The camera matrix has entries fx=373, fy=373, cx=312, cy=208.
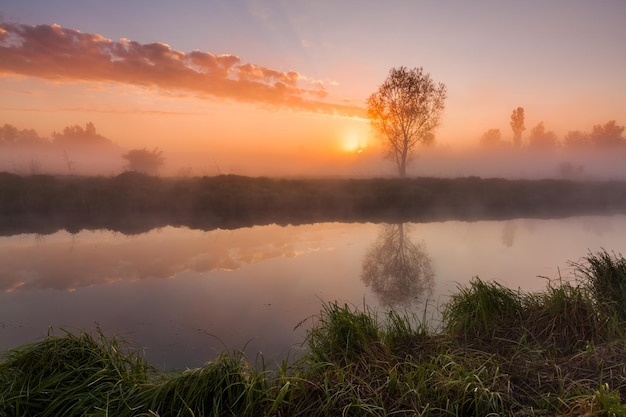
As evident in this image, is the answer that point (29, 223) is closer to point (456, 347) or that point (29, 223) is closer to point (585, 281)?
point (456, 347)

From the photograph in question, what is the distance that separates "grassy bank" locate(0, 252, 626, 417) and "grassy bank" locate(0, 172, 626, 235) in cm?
1311

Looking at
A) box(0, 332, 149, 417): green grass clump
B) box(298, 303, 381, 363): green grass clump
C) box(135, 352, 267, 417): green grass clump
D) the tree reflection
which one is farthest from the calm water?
box(135, 352, 267, 417): green grass clump

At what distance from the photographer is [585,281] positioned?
677 centimetres

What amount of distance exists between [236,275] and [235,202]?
12.8 m

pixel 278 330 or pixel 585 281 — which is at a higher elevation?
pixel 585 281

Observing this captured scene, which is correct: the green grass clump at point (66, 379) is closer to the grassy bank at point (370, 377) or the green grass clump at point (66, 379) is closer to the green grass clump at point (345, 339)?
the grassy bank at point (370, 377)

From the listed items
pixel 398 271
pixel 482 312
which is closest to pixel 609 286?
pixel 482 312

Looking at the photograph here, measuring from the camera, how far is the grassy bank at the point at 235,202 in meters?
19.0

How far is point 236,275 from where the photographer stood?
9.48 meters

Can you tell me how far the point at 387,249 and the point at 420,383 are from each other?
961cm

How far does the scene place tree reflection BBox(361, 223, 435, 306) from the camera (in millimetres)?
7957

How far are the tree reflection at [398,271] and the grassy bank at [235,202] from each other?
670cm

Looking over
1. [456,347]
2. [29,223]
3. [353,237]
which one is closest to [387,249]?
[353,237]

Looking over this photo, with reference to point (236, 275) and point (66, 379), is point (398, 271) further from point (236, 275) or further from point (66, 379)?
point (66, 379)
